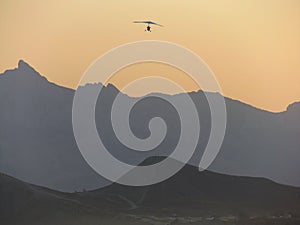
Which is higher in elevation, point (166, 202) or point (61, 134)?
point (61, 134)

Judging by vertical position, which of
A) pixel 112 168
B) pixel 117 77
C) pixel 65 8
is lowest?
pixel 112 168

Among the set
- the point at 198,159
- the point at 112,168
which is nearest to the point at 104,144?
the point at 112,168

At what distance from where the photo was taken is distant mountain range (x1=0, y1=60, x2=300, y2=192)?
2.35 metres

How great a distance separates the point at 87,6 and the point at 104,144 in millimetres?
831

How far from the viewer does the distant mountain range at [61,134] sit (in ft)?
7.70

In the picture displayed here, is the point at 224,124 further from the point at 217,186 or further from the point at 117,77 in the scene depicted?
the point at 117,77

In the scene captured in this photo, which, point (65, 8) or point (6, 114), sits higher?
point (65, 8)

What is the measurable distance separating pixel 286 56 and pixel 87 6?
1.25m

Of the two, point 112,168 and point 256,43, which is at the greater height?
point 256,43

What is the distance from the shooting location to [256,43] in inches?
97.0

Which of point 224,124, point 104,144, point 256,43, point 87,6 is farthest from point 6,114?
point 256,43

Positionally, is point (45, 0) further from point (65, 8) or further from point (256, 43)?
point (256, 43)

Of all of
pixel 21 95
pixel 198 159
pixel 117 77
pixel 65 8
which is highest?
pixel 65 8

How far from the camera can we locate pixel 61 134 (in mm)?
2359
